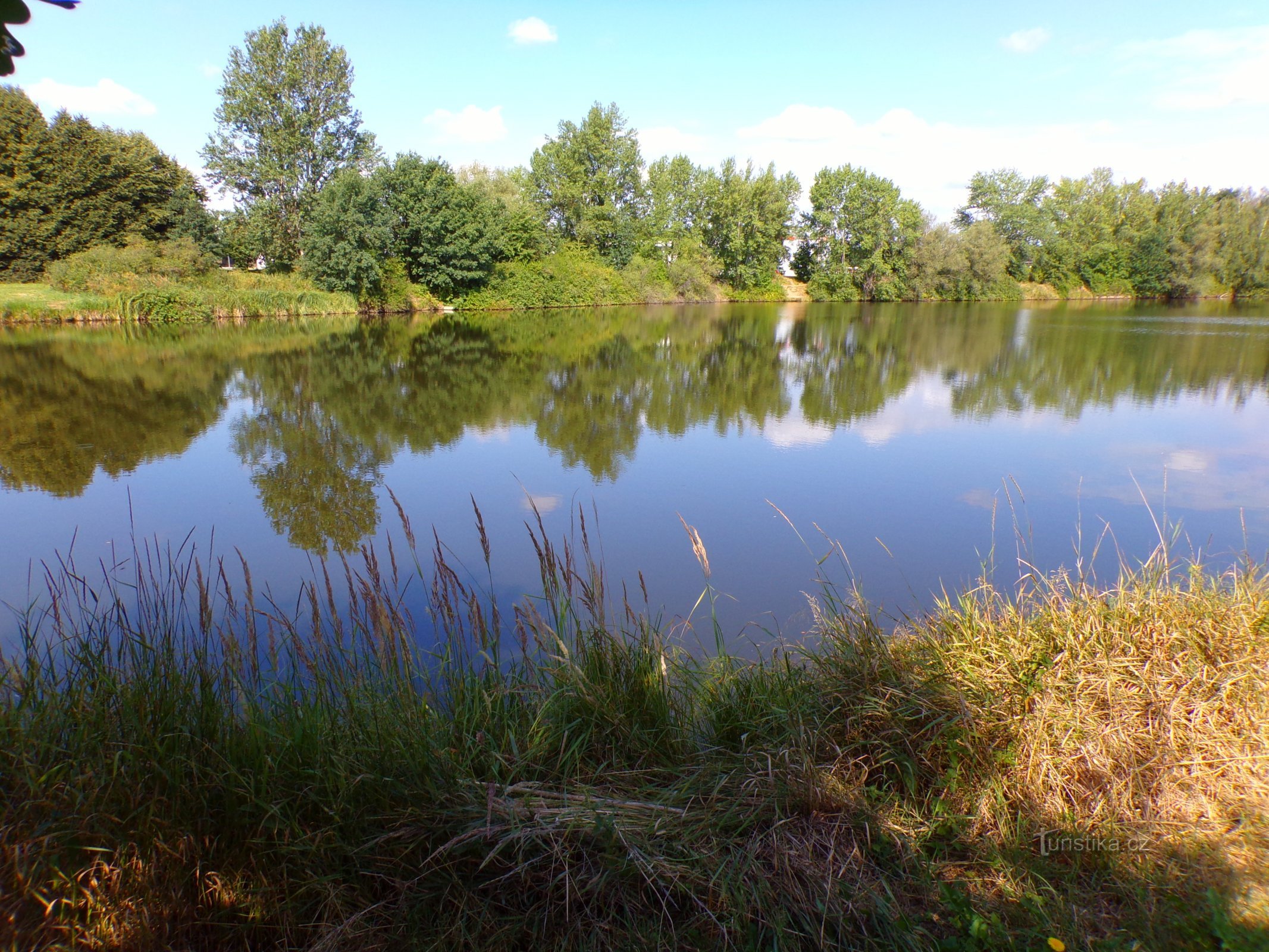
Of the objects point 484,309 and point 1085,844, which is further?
point 484,309

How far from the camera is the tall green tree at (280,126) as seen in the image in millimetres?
32125

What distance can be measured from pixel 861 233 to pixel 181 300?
131 feet

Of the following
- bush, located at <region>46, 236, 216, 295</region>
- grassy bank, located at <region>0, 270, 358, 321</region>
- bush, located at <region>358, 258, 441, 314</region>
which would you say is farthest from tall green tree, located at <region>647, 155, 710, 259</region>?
bush, located at <region>46, 236, 216, 295</region>

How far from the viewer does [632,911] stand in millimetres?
1895

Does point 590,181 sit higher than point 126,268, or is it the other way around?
point 590,181

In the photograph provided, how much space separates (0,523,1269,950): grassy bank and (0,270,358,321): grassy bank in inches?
1037

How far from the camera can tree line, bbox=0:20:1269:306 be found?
96.2 ft

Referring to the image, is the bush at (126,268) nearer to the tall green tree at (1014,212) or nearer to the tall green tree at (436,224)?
the tall green tree at (436,224)

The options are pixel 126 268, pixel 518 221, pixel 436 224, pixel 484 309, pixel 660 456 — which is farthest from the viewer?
pixel 518 221

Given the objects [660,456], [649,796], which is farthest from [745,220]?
[649,796]

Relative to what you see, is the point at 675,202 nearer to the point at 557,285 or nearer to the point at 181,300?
the point at 557,285

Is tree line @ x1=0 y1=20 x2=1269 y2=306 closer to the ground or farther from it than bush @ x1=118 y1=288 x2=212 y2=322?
farther from it

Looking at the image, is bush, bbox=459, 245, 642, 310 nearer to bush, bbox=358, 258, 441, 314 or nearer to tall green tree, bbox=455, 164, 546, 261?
tall green tree, bbox=455, 164, 546, 261

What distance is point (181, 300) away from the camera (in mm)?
24781
